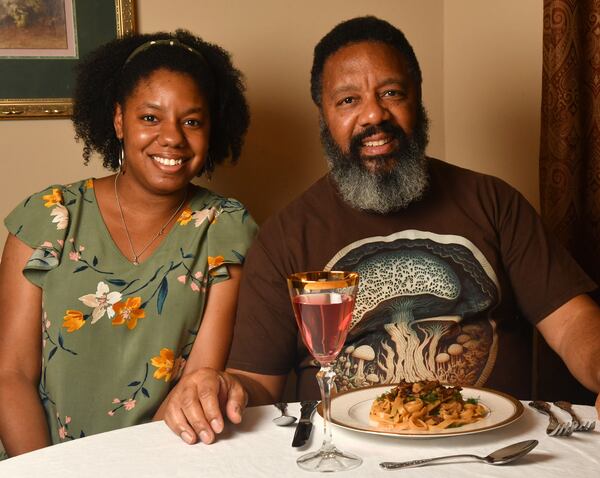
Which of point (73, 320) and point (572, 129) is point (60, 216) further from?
point (572, 129)

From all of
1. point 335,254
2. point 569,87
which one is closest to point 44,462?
point 335,254

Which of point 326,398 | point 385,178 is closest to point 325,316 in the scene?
point 326,398

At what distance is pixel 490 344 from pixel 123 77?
4.04 feet

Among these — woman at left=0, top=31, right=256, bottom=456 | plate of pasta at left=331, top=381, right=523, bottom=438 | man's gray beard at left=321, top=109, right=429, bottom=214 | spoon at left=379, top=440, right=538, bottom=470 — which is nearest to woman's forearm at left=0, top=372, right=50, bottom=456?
woman at left=0, top=31, right=256, bottom=456

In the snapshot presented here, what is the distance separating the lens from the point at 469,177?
1.91 metres

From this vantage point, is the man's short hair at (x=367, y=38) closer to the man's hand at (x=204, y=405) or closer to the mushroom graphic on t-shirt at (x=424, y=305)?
the mushroom graphic on t-shirt at (x=424, y=305)

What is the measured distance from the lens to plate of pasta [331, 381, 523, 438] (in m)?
1.04

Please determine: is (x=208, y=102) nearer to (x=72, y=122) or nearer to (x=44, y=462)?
(x=72, y=122)

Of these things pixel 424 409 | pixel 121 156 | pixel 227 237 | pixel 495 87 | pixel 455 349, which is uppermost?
pixel 495 87

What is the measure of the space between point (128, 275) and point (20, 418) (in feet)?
1.47

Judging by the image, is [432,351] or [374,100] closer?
[432,351]

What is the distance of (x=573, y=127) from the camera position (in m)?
1.98

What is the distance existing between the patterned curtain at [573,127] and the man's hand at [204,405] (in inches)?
44.4

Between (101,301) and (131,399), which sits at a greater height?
(101,301)
